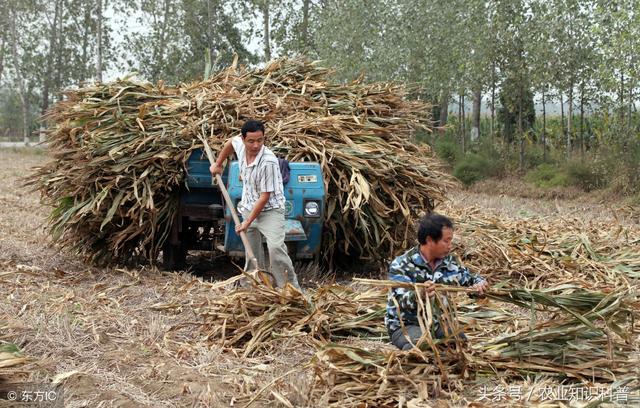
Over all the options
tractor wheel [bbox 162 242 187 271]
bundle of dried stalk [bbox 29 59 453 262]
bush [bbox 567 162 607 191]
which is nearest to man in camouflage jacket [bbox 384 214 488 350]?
bundle of dried stalk [bbox 29 59 453 262]

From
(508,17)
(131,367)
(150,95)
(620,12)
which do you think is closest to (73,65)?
(508,17)

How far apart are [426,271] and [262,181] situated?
2.47m

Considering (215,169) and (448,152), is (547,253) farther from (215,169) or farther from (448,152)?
(448,152)

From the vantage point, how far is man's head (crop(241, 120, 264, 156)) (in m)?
6.65

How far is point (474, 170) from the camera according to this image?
1981 centimetres

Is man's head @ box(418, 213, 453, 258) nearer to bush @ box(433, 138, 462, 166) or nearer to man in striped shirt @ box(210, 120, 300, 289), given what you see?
man in striped shirt @ box(210, 120, 300, 289)

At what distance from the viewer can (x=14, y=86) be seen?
5453 centimetres

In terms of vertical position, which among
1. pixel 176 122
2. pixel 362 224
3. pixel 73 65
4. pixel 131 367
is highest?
pixel 73 65

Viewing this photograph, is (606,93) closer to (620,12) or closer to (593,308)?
(620,12)

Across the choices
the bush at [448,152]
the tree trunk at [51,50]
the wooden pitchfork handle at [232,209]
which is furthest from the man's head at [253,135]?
the tree trunk at [51,50]

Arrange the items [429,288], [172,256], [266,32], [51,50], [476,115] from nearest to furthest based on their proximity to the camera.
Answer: [429,288] → [172,256] → [476,115] → [266,32] → [51,50]

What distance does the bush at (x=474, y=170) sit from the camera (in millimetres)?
19719

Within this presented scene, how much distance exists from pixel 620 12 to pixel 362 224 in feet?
32.0

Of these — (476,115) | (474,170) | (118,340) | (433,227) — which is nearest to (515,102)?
(474,170)
